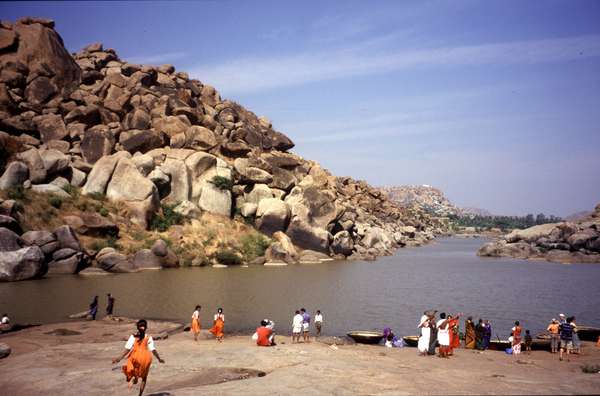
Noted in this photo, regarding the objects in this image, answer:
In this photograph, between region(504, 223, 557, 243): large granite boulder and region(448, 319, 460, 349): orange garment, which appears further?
region(504, 223, 557, 243): large granite boulder

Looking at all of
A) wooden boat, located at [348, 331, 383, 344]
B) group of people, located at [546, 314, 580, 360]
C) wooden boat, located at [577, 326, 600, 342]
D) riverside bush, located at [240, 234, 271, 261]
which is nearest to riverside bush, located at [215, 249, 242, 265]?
riverside bush, located at [240, 234, 271, 261]

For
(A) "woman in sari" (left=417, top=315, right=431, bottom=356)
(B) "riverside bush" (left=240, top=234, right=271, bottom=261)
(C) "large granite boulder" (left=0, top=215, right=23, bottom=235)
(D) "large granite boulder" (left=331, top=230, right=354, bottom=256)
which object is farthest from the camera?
(D) "large granite boulder" (left=331, top=230, right=354, bottom=256)

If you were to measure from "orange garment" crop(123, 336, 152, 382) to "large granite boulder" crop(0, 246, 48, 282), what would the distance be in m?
31.1

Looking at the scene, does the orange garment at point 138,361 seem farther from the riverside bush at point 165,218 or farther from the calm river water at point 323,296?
the riverside bush at point 165,218

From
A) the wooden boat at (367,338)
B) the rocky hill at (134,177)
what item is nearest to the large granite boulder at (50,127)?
the rocky hill at (134,177)

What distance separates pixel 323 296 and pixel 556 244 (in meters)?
54.7

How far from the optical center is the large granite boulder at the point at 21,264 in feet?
120

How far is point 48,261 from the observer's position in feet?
136

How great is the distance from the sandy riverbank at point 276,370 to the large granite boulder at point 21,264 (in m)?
18.8

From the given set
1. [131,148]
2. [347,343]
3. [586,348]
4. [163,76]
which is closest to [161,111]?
[131,148]

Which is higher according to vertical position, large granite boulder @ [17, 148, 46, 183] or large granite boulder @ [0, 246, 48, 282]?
large granite boulder @ [17, 148, 46, 183]

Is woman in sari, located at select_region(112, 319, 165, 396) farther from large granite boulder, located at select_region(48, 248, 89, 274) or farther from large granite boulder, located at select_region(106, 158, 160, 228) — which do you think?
large granite boulder, located at select_region(106, 158, 160, 228)

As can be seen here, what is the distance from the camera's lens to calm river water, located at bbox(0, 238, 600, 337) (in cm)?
2789

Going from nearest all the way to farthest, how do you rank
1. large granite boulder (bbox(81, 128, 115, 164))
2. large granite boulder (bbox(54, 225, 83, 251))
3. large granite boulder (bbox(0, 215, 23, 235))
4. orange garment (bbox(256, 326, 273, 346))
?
orange garment (bbox(256, 326, 273, 346)) → large granite boulder (bbox(0, 215, 23, 235)) → large granite boulder (bbox(54, 225, 83, 251)) → large granite boulder (bbox(81, 128, 115, 164))
